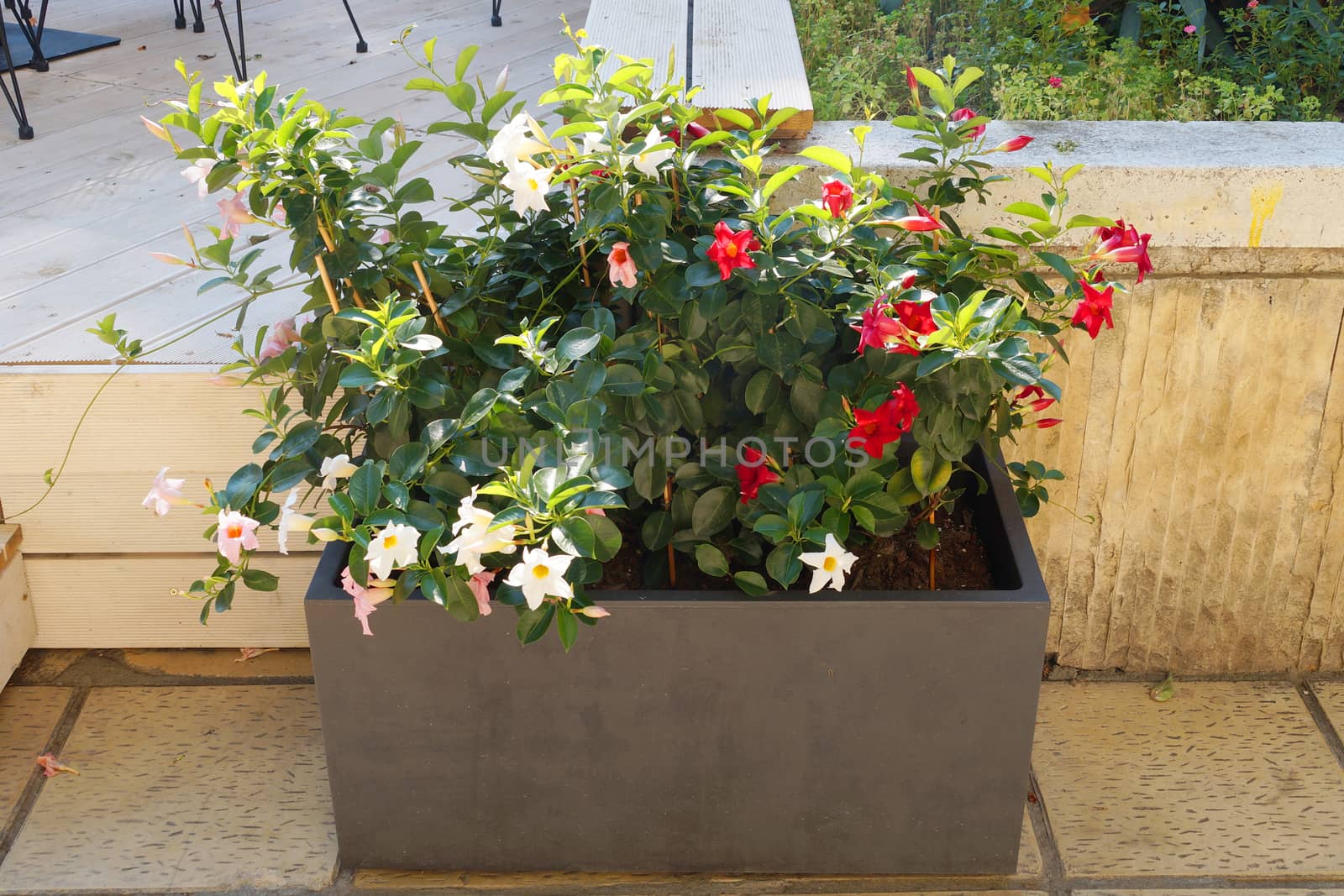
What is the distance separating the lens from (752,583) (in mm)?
1491

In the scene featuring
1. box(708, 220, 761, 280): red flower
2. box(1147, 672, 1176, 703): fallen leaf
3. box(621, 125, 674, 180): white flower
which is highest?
box(621, 125, 674, 180): white flower

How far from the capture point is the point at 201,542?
6.76 feet

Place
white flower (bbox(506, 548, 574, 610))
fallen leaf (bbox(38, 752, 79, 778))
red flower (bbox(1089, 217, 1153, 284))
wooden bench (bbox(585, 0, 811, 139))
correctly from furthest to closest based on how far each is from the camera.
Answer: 1. fallen leaf (bbox(38, 752, 79, 778))
2. wooden bench (bbox(585, 0, 811, 139))
3. red flower (bbox(1089, 217, 1153, 284))
4. white flower (bbox(506, 548, 574, 610))

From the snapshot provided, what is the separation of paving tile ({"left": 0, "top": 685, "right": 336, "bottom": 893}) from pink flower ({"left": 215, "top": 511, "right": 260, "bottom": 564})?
1.90 feet

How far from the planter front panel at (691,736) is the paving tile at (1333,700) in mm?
748

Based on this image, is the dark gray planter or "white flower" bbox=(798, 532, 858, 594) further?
the dark gray planter

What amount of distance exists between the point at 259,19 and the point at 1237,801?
3873mm

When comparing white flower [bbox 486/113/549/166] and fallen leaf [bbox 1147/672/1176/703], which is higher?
white flower [bbox 486/113/549/166]

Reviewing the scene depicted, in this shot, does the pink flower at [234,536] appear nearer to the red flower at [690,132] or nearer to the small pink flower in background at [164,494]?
the small pink flower in background at [164,494]

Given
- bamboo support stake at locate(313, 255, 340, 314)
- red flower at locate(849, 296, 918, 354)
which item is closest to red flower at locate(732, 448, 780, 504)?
red flower at locate(849, 296, 918, 354)

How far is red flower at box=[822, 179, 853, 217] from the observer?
4.64ft

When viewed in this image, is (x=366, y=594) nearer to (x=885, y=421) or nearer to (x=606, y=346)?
(x=606, y=346)

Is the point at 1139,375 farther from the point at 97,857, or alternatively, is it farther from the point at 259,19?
the point at 259,19

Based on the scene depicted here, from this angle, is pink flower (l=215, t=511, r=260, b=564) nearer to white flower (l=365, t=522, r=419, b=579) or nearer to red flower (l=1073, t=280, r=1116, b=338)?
→ white flower (l=365, t=522, r=419, b=579)
